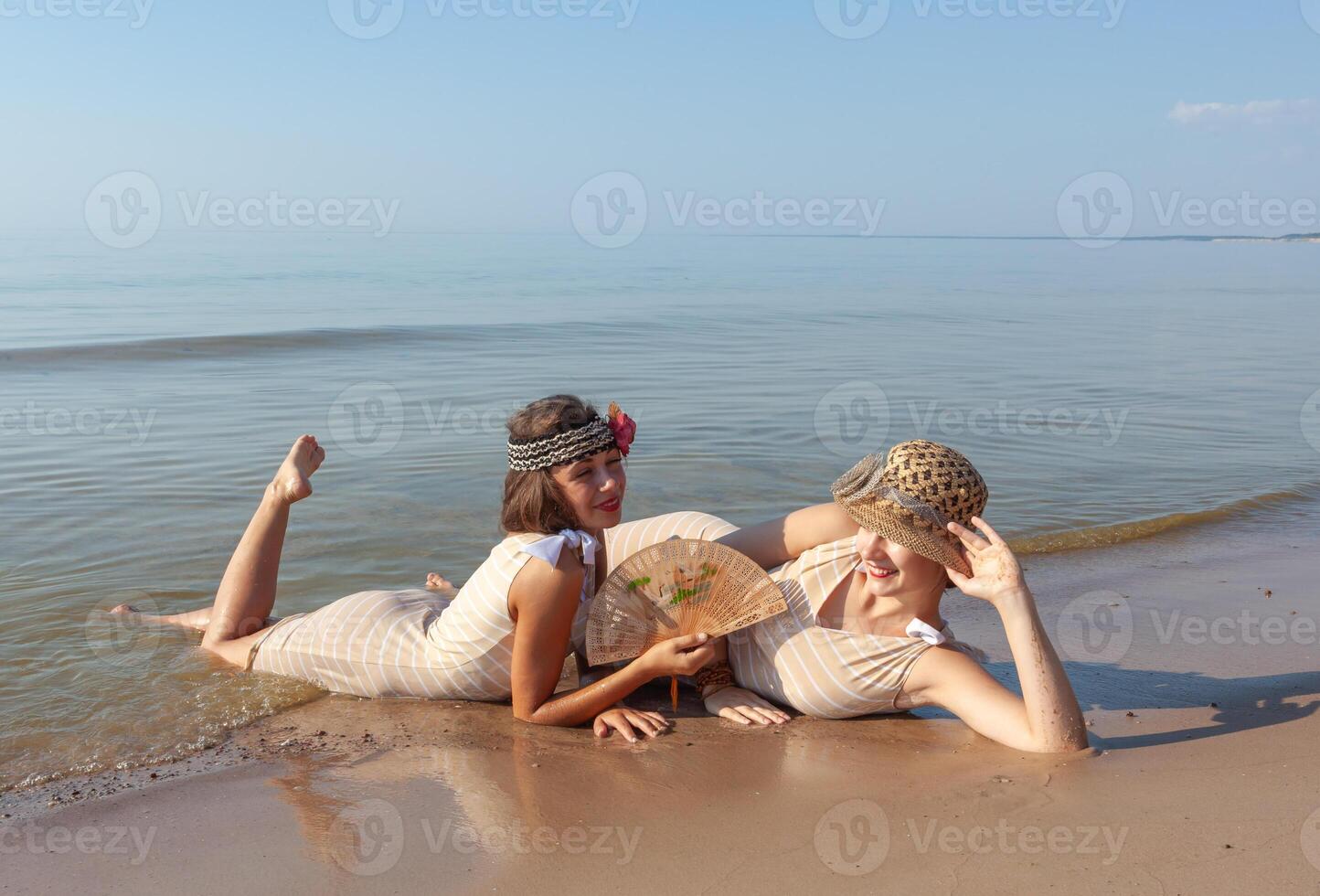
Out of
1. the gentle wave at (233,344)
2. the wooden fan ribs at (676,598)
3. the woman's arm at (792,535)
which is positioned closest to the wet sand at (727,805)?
the wooden fan ribs at (676,598)

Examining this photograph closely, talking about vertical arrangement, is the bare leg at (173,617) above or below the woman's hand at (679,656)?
below

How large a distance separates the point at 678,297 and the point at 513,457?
74.1ft

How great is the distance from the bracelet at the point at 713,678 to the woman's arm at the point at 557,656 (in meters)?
0.39

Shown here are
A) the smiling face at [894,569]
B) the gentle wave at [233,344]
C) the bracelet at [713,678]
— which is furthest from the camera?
the gentle wave at [233,344]

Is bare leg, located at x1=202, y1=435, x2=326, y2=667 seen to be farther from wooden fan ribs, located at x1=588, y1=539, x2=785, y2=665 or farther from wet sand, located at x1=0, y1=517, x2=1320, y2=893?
wooden fan ribs, located at x1=588, y1=539, x2=785, y2=665

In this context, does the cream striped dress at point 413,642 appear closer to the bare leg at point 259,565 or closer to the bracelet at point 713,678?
the bare leg at point 259,565

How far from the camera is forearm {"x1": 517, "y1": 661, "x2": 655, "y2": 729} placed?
13.4ft

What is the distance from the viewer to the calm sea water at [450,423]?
572 centimetres

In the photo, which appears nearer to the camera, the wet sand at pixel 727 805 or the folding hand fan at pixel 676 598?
the wet sand at pixel 727 805

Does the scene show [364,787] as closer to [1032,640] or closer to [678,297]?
[1032,640]

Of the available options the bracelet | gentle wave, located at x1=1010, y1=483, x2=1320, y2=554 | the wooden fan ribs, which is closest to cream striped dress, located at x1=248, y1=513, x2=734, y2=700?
the wooden fan ribs

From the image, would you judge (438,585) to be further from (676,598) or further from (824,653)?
(824,653)

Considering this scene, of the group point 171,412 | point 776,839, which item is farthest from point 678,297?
point 776,839

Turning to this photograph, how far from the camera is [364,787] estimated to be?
3732 mm
